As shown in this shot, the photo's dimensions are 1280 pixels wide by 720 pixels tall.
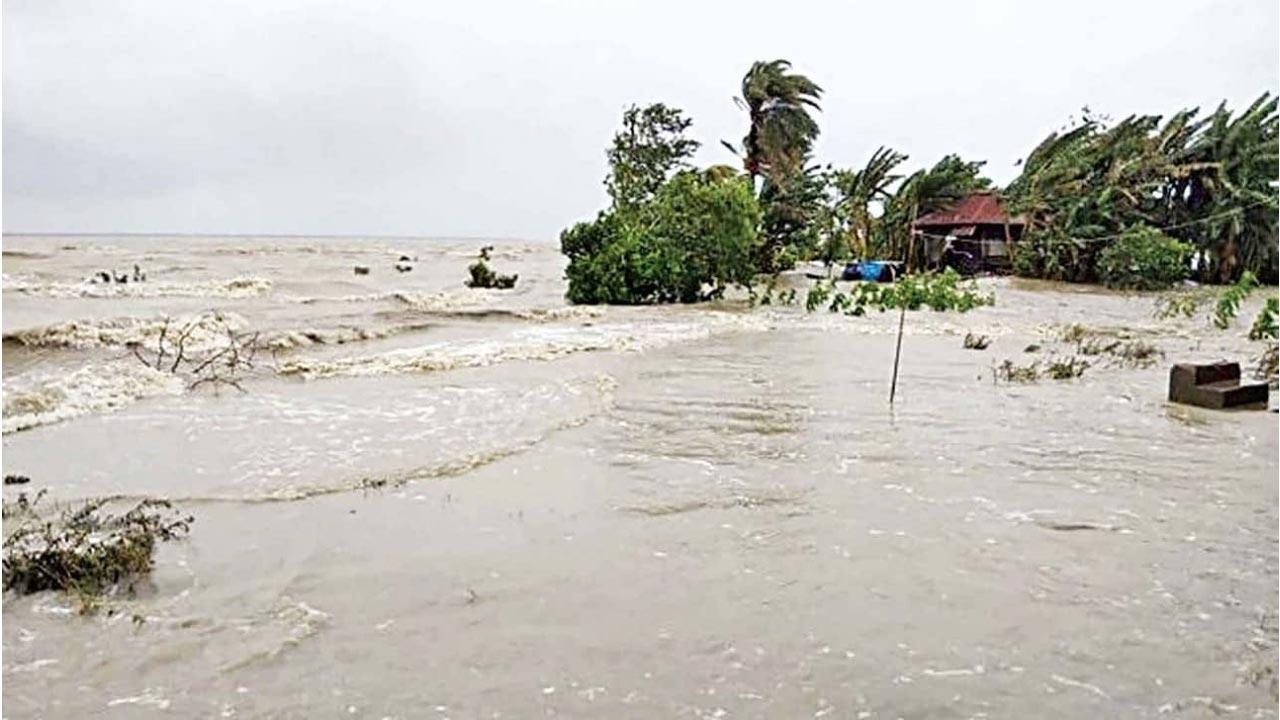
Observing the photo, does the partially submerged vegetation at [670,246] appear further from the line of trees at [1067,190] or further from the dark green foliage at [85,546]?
the dark green foliage at [85,546]

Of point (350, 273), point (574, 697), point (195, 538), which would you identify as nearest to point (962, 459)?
point (574, 697)

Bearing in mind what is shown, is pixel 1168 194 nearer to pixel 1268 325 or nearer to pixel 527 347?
pixel 1268 325

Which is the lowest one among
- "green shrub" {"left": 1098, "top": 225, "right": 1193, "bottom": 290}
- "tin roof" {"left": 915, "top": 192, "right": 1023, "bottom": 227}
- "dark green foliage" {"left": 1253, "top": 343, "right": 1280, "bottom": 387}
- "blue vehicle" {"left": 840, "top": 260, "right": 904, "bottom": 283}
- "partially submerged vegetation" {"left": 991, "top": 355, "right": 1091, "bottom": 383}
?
"partially submerged vegetation" {"left": 991, "top": 355, "right": 1091, "bottom": 383}

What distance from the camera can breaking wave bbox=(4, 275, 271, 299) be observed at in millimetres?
24234

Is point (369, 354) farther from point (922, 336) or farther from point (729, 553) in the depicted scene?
point (729, 553)

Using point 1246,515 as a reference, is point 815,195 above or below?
above

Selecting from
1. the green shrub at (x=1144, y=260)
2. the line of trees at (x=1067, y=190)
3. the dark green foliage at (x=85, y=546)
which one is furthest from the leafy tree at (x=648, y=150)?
the dark green foliage at (x=85, y=546)

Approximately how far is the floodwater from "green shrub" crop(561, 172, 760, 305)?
11.1 metres

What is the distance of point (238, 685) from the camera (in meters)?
3.53

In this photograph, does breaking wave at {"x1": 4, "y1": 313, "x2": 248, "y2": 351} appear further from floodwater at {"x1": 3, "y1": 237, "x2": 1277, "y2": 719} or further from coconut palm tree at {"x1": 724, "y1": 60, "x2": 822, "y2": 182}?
coconut palm tree at {"x1": 724, "y1": 60, "x2": 822, "y2": 182}

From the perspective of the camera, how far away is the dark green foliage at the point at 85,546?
176 inches

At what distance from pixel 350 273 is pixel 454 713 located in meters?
34.0

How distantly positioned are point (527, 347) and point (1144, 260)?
846 inches

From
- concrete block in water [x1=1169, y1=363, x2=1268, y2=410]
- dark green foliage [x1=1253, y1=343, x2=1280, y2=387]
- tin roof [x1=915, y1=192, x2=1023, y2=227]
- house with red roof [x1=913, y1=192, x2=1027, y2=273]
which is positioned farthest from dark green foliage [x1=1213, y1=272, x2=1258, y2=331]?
tin roof [x1=915, y1=192, x2=1023, y2=227]
